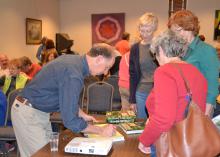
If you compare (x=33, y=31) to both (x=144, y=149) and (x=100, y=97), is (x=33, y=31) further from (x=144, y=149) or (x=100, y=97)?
(x=144, y=149)

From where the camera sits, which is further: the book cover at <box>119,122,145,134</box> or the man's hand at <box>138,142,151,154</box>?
the book cover at <box>119,122,145,134</box>

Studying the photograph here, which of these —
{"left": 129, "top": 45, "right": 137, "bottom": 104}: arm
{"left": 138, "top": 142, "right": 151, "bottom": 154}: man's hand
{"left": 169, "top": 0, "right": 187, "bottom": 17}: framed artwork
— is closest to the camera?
{"left": 138, "top": 142, "right": 151, "bottom": 154}: man's hand

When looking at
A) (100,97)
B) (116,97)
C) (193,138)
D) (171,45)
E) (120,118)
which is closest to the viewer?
(193,138)

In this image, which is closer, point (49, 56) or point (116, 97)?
point (116, 97)

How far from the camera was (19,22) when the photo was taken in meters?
6.78

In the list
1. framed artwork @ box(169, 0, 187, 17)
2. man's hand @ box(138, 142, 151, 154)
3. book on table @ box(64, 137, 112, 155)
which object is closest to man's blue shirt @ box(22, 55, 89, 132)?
book on table @ box(64, 137, 112, 155)

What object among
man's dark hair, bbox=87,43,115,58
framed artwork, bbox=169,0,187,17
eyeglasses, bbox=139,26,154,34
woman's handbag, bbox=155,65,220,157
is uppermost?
framed artwork, bbox=169,0,187,17

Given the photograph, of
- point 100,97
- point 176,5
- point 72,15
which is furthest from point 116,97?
point 72,15

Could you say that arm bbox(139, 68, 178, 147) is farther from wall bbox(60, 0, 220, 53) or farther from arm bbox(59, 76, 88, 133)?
wall bbox(60, 0, 220, 53)

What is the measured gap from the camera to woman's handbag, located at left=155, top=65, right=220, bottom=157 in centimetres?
129

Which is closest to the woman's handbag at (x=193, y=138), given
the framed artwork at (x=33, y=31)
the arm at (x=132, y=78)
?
the arm at (x=132, y=78)

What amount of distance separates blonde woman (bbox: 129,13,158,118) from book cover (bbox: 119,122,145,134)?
485mm

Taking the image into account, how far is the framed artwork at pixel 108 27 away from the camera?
850cm

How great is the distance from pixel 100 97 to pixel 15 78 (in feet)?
3.74
